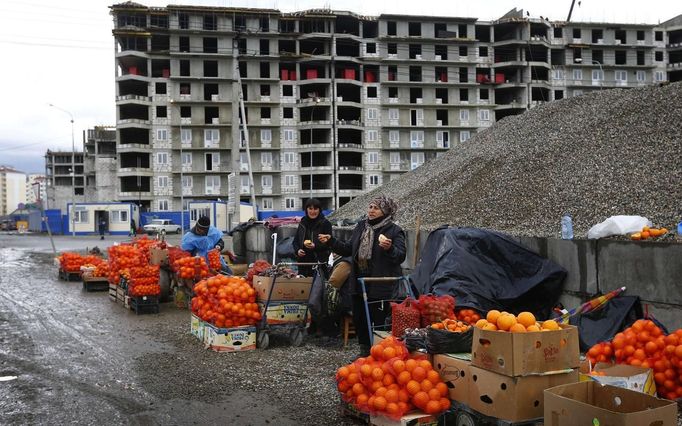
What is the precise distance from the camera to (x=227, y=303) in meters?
8.16

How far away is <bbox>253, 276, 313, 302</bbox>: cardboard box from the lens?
27.4 feet

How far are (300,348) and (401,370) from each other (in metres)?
3.63

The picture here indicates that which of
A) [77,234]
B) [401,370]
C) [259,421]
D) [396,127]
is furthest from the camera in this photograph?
[396,127]

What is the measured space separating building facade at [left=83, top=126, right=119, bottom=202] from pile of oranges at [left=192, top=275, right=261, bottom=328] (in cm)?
6459

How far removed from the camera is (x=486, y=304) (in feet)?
26.2

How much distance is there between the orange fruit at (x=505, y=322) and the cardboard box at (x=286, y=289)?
14.2ft

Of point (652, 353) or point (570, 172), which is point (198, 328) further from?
point (570, 172)

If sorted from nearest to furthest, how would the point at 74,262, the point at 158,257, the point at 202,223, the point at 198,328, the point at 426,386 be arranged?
the point at 426,386, the point at 198,328, the point at 158,257, the point at 202,223, the point at 74,262

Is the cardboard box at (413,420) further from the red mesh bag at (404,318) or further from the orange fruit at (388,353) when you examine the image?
the red mesh bag at (404,318)

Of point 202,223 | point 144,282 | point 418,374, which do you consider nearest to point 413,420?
point 418,374

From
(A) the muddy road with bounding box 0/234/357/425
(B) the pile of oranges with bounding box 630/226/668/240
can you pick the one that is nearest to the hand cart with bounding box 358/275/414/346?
(A) the muddy road with bounding box 0/234/357/425

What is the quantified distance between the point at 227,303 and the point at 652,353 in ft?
17.4

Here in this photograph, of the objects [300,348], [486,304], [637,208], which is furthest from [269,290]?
[637,208]

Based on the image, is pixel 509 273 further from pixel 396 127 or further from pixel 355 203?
pixel 396 127
